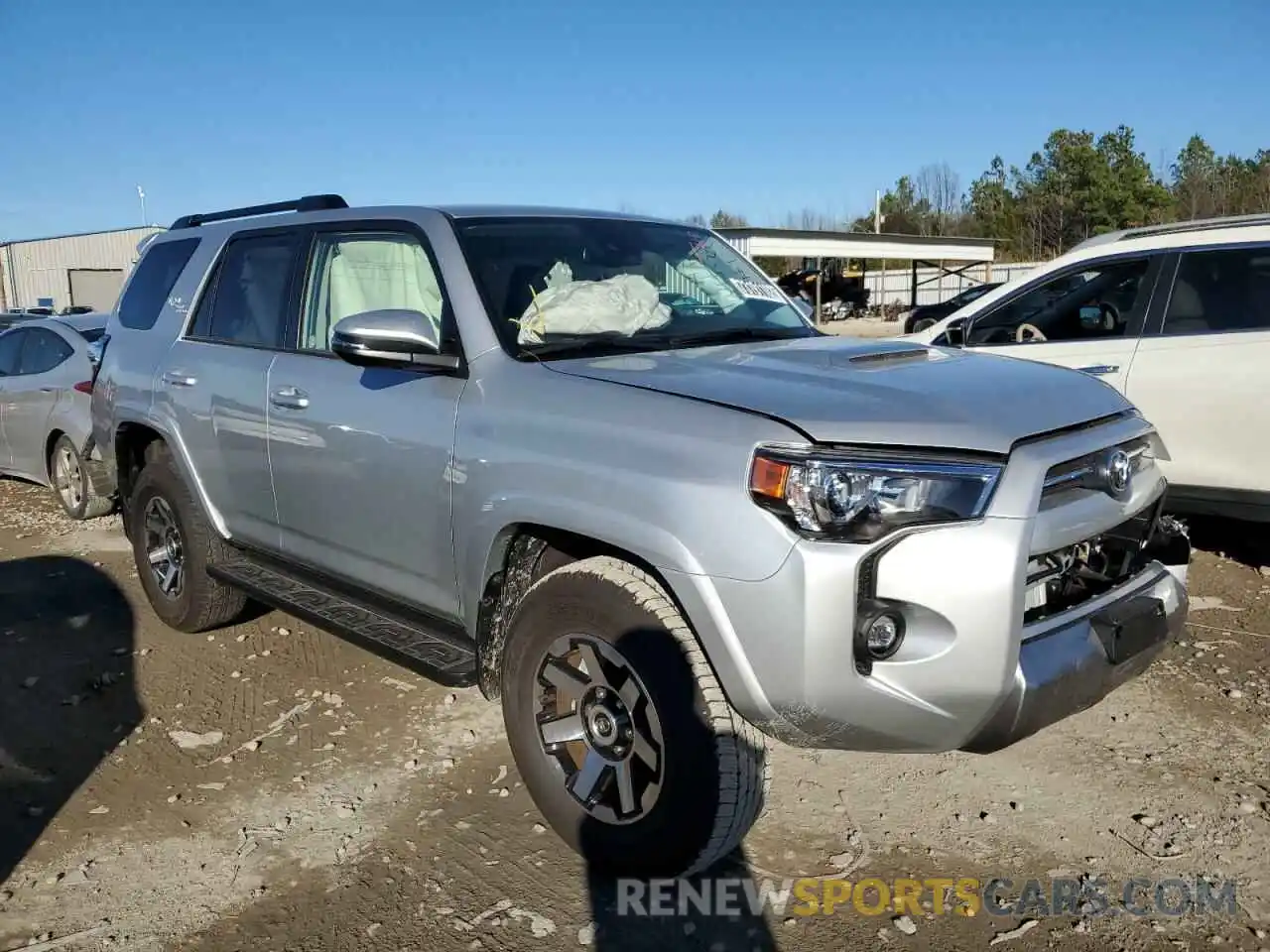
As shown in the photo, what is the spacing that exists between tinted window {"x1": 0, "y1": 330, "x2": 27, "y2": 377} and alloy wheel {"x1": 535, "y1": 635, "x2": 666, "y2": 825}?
764 cm

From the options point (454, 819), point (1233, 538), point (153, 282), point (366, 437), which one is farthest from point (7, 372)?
point (1233, 538)

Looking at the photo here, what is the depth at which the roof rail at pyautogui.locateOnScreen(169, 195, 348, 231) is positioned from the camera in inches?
182

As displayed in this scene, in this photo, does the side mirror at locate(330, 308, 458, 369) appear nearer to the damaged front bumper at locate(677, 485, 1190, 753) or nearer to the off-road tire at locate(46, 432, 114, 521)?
the damaged front bumper at locate(677, 485, 1190, 753)

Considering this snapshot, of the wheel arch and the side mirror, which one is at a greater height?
the side mirror

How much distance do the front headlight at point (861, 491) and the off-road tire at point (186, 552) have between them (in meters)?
3.18

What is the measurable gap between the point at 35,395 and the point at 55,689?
4.68m

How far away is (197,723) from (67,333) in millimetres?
5382

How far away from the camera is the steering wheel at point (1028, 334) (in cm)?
621

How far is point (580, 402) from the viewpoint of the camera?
2922 millimetres

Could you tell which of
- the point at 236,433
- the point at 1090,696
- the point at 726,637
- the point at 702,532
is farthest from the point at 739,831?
the point at 236,433

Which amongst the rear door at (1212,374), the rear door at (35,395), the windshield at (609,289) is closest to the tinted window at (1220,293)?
the rear door at (1212,374)

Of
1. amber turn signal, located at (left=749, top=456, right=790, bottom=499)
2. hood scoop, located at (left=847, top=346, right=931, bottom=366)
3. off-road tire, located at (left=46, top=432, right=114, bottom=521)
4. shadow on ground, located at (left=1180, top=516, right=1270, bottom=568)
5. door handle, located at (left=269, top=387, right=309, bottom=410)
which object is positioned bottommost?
shadow on ground, located at (left=1180, top=516, right=1270, bottom=568)

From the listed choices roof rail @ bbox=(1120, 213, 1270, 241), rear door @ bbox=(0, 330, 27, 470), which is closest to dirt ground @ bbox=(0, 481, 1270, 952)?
roof rail @ bbox=(1120, 213, 1270, 241)

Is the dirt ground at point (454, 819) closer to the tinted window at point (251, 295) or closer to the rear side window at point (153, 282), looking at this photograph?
the tinted window at point (251, 295)
